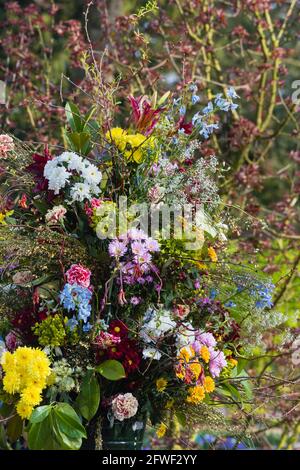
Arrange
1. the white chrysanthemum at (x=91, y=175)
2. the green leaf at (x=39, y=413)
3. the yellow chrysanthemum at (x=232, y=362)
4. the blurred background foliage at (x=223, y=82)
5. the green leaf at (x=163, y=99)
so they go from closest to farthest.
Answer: the green leaf at (x=39, y=413), the white chrysanthemum at (x=91, y=175), the yellow chrysanthemum at (x=232, y=362), the green leaf at (x=163, y=99), the blurred background foliage at (x=223, y=82)

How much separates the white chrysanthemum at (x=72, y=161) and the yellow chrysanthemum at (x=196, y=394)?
0.64 metres

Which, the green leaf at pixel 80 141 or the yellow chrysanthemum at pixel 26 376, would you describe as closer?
the yellow chrysanthemum at pixel 26 376

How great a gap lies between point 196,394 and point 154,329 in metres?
0.19

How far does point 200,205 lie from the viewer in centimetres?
202

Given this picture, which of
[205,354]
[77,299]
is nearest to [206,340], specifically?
[205,354]

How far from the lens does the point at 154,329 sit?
191 centimetres

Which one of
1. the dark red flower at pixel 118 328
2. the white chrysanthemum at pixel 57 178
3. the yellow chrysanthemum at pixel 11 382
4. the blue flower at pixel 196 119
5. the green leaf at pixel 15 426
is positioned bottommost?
the green leaf at pixel 15 426

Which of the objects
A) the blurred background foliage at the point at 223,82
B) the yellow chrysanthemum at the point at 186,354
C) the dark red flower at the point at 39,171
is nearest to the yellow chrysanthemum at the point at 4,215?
the dark red flower at the point at 39,171

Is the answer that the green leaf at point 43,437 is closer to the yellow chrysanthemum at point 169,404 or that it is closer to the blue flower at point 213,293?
the yellow chrysanthemum at point 169,404

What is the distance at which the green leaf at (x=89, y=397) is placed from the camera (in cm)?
182

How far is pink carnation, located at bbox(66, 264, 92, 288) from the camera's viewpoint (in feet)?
6.03

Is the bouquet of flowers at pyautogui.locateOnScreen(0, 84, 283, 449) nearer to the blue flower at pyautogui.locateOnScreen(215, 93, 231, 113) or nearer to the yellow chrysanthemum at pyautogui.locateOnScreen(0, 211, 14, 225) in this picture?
the yellow chrysanthemum at pyautogui.locateOnScreen(0, 211, 14, 225)

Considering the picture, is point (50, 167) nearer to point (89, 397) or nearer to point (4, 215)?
point (4, 215)
